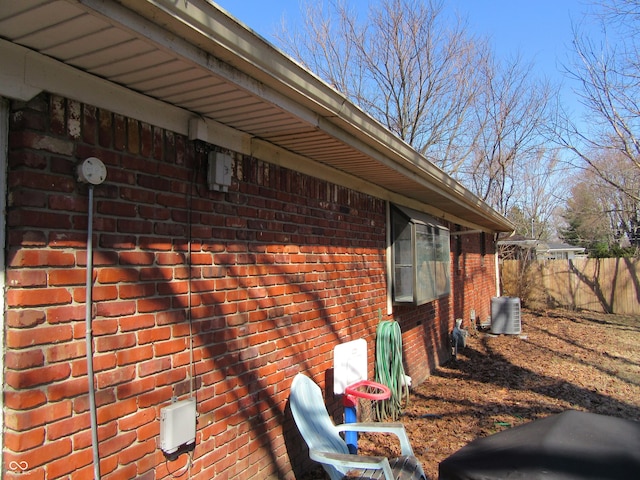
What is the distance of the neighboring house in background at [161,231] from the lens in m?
1.84

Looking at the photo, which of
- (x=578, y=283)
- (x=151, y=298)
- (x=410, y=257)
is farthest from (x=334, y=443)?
(x=578, y=283)

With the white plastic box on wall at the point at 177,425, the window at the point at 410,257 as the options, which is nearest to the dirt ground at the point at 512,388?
the window at the point at 410,257

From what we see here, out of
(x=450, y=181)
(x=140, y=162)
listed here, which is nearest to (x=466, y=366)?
(x=450, y=181)

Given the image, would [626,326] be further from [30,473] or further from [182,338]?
[30,473]

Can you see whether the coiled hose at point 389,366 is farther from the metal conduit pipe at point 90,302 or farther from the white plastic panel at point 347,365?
the metal conduit pipe at point 90,302

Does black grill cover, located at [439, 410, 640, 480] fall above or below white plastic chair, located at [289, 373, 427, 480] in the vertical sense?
above

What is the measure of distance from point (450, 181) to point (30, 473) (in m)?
5.41

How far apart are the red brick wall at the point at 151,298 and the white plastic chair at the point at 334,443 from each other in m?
0.22

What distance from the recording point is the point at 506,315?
37.6 ft

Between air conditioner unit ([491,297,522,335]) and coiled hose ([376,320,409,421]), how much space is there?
6.87 m

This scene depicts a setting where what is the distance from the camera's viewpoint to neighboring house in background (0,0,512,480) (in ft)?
6.05

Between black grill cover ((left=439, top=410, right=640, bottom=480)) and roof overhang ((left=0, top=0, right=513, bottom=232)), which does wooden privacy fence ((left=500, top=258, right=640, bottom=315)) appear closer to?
roof overhang ((left=0, top=0, right=513, bottom=232))

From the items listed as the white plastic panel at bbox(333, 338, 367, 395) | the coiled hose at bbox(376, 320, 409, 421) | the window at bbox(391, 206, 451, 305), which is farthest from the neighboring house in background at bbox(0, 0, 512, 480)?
the window at bbox(391, 206, 451, 305)

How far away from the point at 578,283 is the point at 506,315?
6.83 m
